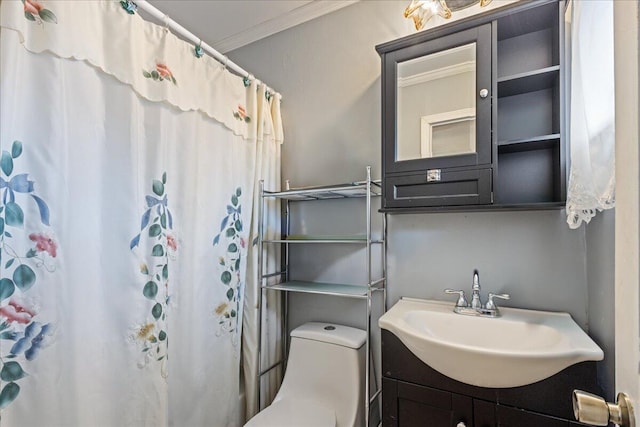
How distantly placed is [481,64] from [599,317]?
101 cm

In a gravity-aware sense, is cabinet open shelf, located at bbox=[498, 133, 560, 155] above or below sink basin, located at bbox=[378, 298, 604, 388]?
above

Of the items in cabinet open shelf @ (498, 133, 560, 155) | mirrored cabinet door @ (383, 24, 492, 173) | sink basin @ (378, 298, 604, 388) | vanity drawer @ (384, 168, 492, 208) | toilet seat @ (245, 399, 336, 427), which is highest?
mirrored cabinet door @ (383, 24, 492, 173)

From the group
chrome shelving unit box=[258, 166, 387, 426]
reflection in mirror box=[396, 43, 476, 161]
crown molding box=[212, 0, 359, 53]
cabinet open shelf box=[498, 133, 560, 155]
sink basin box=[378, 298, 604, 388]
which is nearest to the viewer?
sink basin box=[378, 298, 604, 388]

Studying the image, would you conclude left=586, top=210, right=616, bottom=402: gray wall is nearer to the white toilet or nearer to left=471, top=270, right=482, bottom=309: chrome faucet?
left=471, top=270, right=482, bottom=309: chrome faucet

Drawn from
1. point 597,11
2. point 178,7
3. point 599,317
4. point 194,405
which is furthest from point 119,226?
point 599,317

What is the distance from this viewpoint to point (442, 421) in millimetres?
1001

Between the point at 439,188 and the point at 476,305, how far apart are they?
1.65ft

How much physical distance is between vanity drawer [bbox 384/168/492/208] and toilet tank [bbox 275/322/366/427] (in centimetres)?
71

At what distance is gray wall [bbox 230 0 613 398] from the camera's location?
3.90 ft

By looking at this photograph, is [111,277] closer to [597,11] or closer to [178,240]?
[178,240]

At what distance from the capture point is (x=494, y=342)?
1.12 metres

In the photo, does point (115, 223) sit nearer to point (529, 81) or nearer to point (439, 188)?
point (439, 188)

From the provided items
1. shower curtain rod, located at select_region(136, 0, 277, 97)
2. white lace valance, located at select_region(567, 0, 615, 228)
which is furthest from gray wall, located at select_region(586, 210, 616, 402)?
shower curtain rod, located at select_region(136, 0, 277, 97)

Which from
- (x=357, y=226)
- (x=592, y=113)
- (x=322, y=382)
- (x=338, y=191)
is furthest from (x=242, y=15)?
(x=322, y=382)
